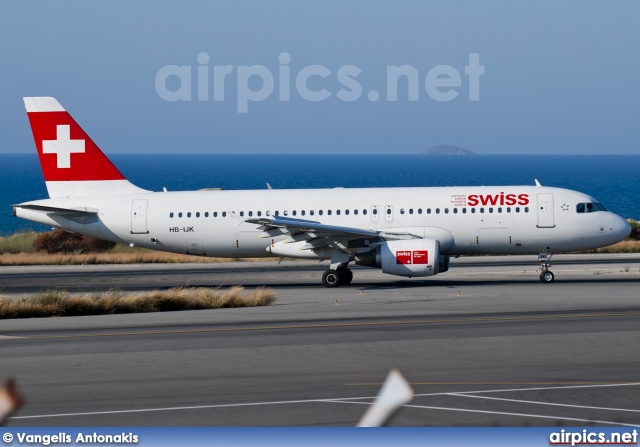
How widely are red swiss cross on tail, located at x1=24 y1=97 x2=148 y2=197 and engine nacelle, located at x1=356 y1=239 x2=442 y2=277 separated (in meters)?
10.6

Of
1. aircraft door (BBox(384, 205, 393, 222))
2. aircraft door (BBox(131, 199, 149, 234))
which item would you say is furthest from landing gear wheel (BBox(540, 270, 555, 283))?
aircraft door (BBox(131, 199, 149, 234))

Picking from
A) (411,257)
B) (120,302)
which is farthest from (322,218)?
(120,302)

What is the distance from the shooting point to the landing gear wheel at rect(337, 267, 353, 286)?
3547 centimetres

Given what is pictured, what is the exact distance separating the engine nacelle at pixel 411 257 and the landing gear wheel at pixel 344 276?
79.1 inches

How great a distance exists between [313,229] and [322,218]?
7.96 feet

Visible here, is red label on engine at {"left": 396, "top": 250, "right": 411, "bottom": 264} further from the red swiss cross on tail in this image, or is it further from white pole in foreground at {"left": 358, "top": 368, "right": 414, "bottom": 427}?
white pole in foreground at {"left": 358, "top": 368, "right": 414, "bottom": 427}

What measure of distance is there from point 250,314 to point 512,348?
888 cm

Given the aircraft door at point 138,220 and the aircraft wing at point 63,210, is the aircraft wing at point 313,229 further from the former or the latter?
the aircraft wing at point 63,210

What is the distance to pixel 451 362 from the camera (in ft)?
57.7

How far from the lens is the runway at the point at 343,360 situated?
43.7 feet

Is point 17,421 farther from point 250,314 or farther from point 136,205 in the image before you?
point 136,205

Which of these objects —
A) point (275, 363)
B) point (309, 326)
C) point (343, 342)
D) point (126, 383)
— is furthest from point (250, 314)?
point (126, 383)

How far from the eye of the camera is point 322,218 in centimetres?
3625

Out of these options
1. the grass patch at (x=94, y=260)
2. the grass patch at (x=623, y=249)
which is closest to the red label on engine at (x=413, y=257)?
the grass patch at (x=94, y=260)
